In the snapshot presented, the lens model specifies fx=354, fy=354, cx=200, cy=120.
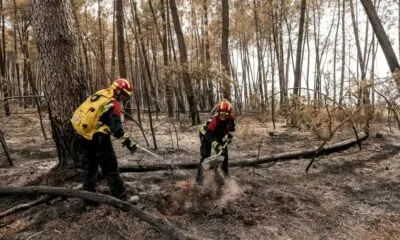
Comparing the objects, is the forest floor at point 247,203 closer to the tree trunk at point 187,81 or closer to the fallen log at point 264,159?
the fallen log at point 264,159

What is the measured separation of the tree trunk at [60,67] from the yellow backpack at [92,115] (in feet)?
3.59

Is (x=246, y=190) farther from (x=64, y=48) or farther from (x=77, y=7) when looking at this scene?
(x=77, y=7)

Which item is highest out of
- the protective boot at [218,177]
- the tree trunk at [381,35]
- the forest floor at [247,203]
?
the tree trunk at [381,35]

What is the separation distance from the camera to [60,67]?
5.79m

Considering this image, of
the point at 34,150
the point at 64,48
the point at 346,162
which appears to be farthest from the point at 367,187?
the point at 34,150

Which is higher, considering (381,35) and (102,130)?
(381,35)

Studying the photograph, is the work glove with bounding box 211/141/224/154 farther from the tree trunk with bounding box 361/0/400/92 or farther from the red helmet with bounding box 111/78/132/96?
the tree trunk with bounding box 361/0/400/92

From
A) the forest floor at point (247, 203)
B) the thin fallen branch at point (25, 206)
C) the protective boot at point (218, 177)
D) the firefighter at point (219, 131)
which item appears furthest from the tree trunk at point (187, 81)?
the thin fallen branch at point (25, 206)

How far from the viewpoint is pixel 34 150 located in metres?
8.47

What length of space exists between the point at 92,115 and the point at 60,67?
154 cm

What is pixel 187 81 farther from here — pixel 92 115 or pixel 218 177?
pixel 92 115

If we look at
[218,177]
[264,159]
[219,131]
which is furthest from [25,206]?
[264,159]

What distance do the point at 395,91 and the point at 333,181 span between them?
2451 mm

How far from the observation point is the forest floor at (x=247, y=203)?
4449mm
